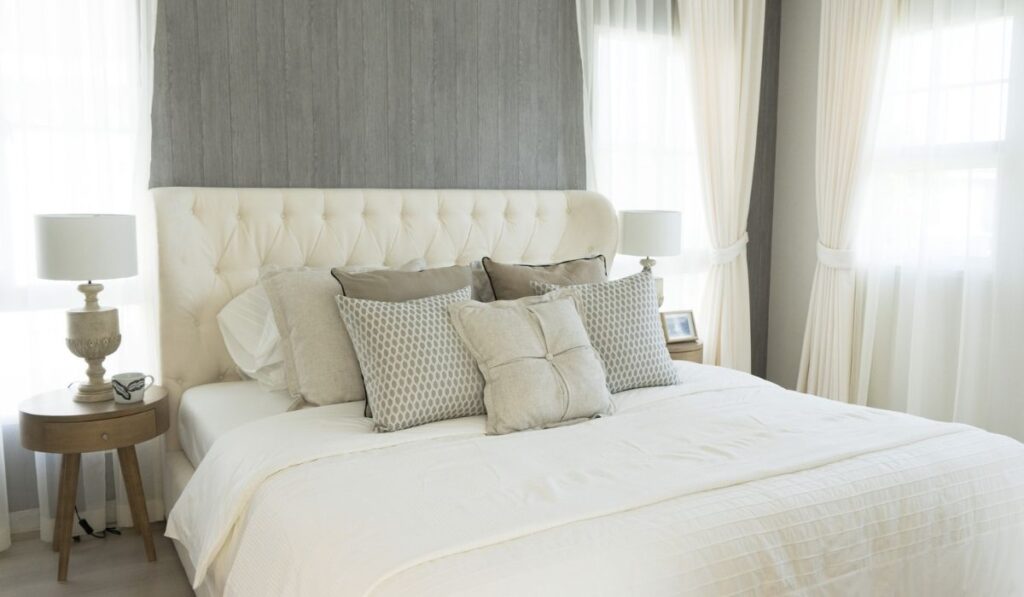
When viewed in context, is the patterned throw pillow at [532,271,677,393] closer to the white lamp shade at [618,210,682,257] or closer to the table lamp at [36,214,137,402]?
the white lamp shade at [618,210,682,257]

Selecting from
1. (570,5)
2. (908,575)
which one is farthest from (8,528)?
(570,5)

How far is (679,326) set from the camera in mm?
4102

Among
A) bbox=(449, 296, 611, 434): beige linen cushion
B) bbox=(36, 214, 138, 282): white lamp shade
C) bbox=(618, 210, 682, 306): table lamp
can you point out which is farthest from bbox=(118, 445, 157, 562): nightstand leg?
bbox=(618, 210, 682, 306): table lamp

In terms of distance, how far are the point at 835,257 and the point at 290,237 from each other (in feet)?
9.29

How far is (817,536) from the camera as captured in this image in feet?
5.75

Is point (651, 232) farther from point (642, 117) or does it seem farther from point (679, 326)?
point (642, 117)

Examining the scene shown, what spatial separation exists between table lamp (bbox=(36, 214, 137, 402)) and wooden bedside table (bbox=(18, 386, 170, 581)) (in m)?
0.12

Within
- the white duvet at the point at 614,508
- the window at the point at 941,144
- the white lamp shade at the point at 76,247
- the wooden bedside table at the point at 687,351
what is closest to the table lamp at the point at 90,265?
the white lamp shade at the point at 76,247

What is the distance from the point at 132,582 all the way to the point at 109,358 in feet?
2.75

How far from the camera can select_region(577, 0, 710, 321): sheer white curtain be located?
397cm

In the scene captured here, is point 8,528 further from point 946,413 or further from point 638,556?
point 946,413

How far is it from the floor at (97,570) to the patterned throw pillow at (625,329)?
5.10 ft

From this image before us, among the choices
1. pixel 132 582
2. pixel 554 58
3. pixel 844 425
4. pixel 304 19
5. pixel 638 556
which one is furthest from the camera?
pixel 554 58

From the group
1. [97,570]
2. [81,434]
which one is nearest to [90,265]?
[81,434]
